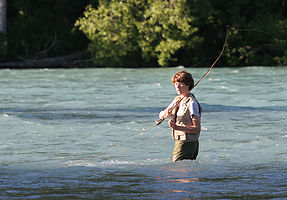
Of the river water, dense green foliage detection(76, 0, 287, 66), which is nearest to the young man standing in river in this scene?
the river water

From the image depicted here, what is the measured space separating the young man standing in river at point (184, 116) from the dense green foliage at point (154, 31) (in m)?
25.8

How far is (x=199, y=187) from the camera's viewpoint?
8.08 m

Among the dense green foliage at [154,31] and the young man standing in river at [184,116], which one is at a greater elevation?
the young man standing in river at [184,116]

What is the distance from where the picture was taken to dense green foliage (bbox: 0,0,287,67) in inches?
1366

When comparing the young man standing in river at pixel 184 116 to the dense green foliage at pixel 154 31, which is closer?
the young man standing in river at pixel 184 116

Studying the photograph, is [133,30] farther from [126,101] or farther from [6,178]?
[6,178]

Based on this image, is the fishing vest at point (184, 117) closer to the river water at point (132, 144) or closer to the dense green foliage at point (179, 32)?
the river water at point (132, 144)

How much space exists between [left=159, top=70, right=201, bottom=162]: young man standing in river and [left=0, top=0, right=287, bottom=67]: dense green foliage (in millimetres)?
25795

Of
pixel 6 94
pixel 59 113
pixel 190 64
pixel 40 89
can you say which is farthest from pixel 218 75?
pixel 59 113

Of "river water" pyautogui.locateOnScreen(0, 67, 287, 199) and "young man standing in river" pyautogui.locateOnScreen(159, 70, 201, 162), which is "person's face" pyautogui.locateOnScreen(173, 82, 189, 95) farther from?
"river water" pyautogui.locateOnScreen(0, 67, 287, 199)

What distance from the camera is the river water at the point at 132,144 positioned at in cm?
820

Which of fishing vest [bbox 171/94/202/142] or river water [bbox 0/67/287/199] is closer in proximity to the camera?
fishing vest [bbox 171/94/202/142]

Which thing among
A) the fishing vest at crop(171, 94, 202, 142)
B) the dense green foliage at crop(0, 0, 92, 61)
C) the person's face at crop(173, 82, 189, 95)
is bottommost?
the dense green foliage at crop(0, 0, 92, 61)

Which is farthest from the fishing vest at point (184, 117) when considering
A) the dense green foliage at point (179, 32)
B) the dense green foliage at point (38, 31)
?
the dense green foliage at point (38, 31)
